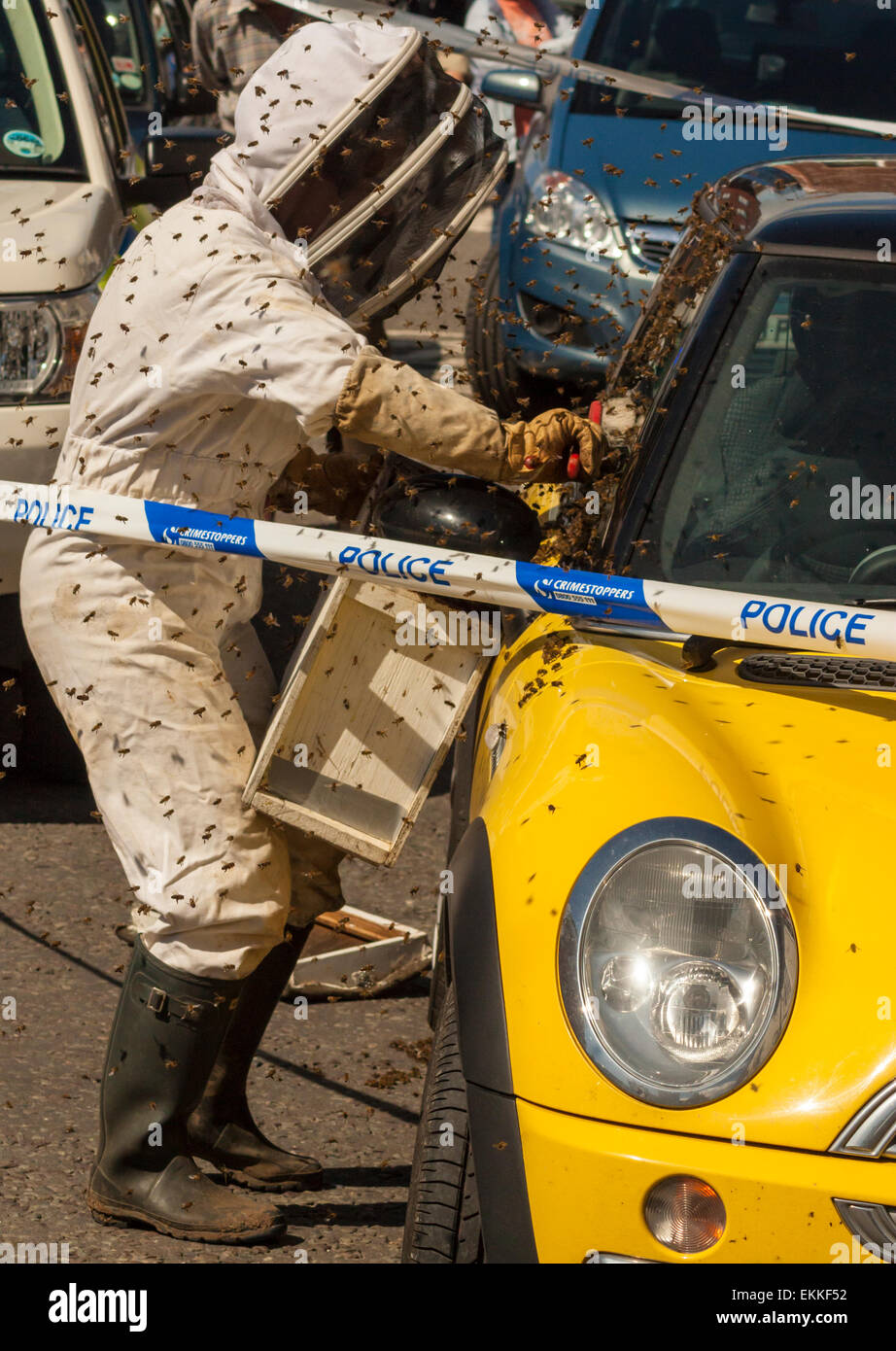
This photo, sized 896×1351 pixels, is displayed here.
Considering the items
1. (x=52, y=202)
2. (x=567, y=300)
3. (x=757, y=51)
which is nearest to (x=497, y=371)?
(x=567, y=300)

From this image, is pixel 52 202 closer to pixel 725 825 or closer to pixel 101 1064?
pixel 101 1064

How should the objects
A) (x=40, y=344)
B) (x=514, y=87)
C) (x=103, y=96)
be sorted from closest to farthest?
1. (x=40, y=344)
2. (x=103, y=96)
3. (x=514, y=87)

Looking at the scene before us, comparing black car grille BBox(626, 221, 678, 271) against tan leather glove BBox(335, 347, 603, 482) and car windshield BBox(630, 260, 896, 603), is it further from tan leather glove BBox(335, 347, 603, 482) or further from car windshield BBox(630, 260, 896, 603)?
tan leather glove BBox(335, 347, 603, 482)

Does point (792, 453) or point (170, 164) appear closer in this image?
point (792, 453)

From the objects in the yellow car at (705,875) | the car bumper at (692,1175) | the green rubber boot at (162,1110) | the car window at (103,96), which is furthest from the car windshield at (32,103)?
the car bumper at (692,1175)

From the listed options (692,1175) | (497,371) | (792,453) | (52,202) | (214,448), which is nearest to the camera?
(692,1175)

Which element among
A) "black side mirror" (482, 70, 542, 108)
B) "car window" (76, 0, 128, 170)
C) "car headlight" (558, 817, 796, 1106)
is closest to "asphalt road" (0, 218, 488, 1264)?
"car headlight" (558, 817, 796, 1106)

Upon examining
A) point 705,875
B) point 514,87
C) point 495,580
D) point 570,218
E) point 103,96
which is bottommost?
point 705,875

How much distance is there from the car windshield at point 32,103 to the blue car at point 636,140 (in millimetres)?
2140

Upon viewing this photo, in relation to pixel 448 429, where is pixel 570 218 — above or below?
above

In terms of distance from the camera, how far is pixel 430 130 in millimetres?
3109

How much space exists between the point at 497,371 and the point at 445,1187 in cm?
611

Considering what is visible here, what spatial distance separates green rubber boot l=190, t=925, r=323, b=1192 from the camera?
139 inches

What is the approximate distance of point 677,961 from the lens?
2.36m
